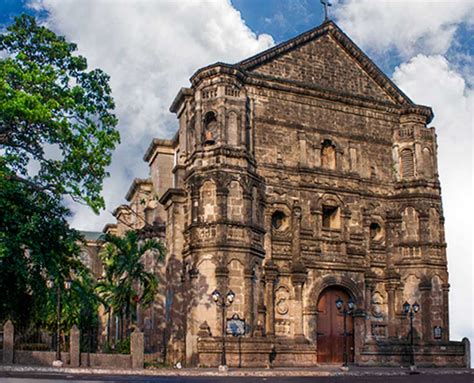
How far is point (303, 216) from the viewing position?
104 ft

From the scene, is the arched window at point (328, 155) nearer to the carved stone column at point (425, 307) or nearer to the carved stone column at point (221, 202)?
the carved stone column at point (221, 202)

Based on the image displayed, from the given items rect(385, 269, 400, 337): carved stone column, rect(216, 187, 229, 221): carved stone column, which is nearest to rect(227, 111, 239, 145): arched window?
rect(216, 187, 229, 221): carved stone column

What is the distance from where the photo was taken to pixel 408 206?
111 feet

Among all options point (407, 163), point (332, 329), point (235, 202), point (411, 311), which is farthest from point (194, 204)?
point (407, 163)

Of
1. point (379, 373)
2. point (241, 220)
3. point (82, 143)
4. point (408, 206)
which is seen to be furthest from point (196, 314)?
point (408, 206)

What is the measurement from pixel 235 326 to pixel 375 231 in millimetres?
9134

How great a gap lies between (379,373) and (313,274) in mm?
6095

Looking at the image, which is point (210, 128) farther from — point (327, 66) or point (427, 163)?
point (427, 163)

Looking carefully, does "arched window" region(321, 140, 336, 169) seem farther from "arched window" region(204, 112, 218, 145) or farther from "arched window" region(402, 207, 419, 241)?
"arched window" region(204, 112, 218, 145)

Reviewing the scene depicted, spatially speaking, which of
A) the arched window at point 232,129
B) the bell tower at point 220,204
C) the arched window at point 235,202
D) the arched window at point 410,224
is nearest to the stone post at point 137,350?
the bell tower at point 220,204

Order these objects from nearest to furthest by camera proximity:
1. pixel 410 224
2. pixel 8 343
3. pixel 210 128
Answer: pixel 8 343, pixel 210 128, pixel 410 224

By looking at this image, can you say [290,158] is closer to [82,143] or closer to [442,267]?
[442,267]

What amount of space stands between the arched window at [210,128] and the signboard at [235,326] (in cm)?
724

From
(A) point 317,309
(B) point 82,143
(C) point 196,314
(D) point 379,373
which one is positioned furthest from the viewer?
(A) point 317,309
